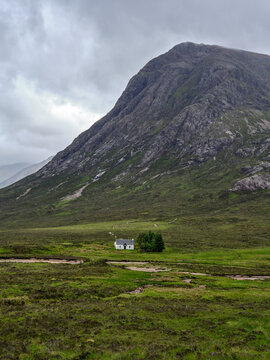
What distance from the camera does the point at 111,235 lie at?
6526 inches

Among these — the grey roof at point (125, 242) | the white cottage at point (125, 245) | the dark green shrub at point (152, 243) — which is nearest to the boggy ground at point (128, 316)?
the dark green shrub at point (152, 243)

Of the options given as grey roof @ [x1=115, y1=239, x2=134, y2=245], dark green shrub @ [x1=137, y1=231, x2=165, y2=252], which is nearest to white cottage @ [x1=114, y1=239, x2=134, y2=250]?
grey roof @ [x1=115, y1=239, x2=134, y2=245]

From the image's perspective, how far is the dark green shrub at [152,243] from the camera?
11019 cm

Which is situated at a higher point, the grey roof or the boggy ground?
the boggy ground

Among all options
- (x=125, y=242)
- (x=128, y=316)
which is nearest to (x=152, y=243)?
(x=125, y=242)

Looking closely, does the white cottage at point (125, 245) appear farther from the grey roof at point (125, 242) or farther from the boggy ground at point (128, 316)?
the boggy ground at point (128, 316)

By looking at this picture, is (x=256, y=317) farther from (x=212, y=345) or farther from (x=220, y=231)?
(x=220, y=231)

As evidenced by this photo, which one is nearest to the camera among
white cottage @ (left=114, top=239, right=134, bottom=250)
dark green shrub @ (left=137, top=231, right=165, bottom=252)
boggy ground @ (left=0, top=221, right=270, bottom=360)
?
boggy ground @ (left=0, top=221, right=270, bottom=360)

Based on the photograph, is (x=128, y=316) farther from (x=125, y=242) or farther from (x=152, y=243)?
(x=125, y=242)

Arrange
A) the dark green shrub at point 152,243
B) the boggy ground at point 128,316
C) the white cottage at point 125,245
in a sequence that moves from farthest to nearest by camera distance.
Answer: the white cottage at point 125,245, the dark green shrub at point 152,243, the boggy ground at point 128,316

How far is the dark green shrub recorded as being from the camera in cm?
11019

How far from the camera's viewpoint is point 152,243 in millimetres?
110750

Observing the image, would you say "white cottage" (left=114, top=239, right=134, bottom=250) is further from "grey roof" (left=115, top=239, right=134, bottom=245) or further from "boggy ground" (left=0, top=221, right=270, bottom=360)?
"boggy ground" (left=0, top=221, right=270, bottom=360)

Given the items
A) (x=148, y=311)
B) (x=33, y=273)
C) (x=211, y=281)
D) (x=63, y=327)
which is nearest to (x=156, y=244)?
(x=211, y=281)
